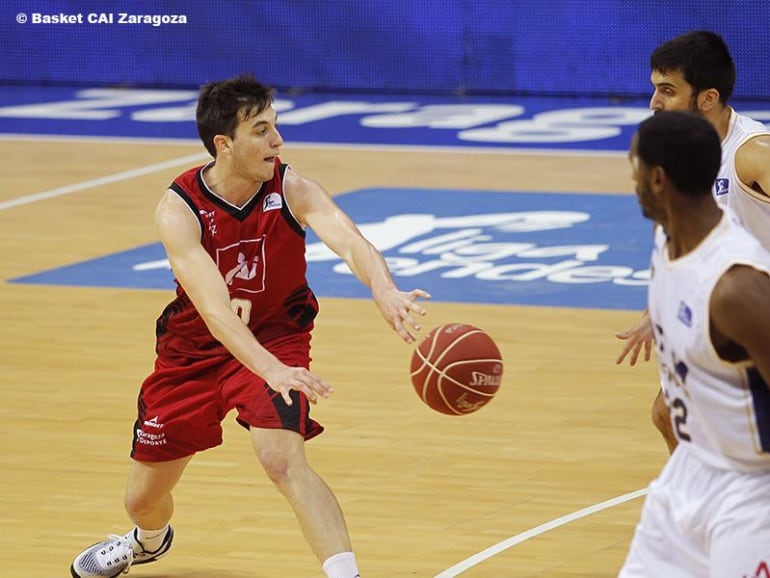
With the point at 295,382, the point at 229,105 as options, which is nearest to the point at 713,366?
the point at 295,382

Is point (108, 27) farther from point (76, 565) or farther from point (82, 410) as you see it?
point (76, 565)

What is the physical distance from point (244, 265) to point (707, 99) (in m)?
1.63

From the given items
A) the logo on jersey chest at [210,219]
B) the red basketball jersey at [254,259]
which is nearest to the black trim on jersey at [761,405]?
the red basketball jersey at [254,259]

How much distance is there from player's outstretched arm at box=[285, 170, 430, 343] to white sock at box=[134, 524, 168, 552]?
3.97ft

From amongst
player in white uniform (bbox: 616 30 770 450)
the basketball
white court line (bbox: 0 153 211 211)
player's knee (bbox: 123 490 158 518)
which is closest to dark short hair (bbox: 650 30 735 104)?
player in white uniform (bbox: 616 30 770 450)

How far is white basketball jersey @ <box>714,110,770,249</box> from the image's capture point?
548 cm

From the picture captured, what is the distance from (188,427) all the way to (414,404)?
277 cm

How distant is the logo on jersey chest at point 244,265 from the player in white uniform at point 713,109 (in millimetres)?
1222

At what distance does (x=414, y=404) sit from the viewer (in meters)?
8.33

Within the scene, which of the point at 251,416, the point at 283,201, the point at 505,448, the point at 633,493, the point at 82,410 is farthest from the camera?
the point at 82,410

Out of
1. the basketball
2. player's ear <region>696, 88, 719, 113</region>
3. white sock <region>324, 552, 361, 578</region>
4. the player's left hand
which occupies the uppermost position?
player's ear <region>696, 88, 719, 113</region>

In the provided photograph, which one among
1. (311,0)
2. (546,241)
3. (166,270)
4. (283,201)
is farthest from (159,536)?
(311,0)

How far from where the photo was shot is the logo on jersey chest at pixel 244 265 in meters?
5.68

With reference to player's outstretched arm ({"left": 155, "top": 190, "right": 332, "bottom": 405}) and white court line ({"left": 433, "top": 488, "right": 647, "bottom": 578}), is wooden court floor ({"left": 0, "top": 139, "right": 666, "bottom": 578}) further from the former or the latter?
player's outstretched arm ({"left": 155, "top": 190, "right": 332, "bottom": 405})
